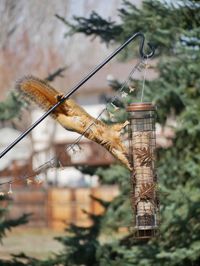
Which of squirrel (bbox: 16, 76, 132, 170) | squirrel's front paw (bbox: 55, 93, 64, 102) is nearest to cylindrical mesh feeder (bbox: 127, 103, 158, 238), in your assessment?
squirrel (bbox: 16, 76, 132, 170)

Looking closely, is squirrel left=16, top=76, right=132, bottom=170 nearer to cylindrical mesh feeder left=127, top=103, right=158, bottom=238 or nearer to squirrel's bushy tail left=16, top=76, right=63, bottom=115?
squirrel's bushy tail left=16, top=76, right=63, bottom=115

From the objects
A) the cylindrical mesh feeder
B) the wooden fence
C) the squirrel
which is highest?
the wooden fence

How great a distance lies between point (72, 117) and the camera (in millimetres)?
5984

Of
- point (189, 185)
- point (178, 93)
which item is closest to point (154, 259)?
point (189, 185)

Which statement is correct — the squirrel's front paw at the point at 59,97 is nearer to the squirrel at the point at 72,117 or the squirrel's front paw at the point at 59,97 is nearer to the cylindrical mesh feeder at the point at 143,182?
the squirrel at the point at 72,117

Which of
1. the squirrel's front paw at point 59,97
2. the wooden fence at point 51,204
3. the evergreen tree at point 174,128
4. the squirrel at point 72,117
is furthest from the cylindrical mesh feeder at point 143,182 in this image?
the wooden fence at point 51,204

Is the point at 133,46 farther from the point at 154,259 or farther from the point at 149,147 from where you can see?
the point at 149,147

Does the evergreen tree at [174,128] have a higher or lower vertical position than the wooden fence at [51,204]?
lower

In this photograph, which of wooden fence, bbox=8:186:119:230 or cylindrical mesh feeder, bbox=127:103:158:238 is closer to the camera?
cylindrical mesh feeder, bbox=127:103:158:238

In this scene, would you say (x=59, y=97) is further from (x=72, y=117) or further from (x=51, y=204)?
(x=51, y=204)

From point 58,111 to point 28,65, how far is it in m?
32.6

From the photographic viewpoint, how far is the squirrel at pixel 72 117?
229 inches

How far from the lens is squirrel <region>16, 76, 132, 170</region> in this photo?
5809mm

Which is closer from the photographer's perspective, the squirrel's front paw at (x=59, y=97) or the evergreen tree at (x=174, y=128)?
the squirrel's front paw at (x=59, y=97)
